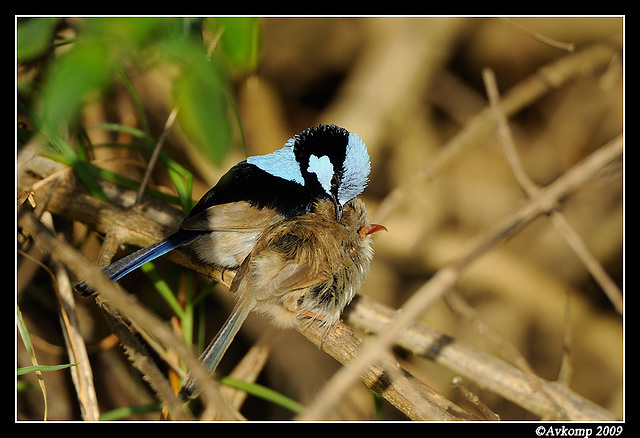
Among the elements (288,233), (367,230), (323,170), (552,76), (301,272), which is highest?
(552,76)

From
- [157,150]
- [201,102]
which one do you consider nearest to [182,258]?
[157,150]

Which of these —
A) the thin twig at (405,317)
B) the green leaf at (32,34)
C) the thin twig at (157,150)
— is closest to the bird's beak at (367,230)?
the thin twig at (157,150)

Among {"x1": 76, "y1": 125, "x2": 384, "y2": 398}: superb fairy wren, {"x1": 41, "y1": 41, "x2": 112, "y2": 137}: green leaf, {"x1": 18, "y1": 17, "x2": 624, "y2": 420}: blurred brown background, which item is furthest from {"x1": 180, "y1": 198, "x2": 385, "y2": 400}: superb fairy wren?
{"x1": 18, "y1": 17, "x2": 624, "y2": 420}: blurred brown background

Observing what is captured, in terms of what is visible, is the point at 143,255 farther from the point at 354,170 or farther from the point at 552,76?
the point at 552,76

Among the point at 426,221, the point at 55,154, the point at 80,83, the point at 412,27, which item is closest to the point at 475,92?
the point at 412,27

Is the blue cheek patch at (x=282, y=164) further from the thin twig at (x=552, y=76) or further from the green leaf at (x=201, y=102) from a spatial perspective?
the green leaf at (x=201, y=102)

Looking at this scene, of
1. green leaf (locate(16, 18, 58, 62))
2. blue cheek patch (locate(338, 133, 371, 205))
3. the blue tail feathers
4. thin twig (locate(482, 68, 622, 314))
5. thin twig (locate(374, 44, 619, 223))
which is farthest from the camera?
thin twig (locate(374, 44, 619, 223))

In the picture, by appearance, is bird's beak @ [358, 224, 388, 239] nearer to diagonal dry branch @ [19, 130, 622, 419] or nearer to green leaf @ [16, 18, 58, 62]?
diagonal dry branch @ [19, 130, 622, 419]
